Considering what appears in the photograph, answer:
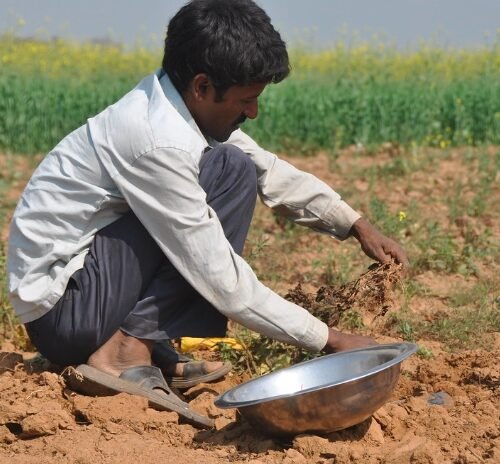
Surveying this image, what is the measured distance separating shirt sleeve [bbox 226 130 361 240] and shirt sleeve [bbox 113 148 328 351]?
2.10 ft

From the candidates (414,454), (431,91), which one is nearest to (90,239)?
(414,454)

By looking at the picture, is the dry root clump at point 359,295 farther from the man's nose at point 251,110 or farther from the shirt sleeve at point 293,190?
the man's nose at point 251,110

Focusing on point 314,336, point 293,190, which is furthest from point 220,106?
point 314,336

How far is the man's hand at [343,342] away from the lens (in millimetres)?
3406

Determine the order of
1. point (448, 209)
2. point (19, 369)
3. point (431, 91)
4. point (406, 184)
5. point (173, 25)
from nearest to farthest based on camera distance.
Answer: point (173, 25) < point (19, 369) < point (448, 209) < point (406, 184) < point (431, 91)

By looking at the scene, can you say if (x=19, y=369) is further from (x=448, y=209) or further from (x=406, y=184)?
(x=406, y=184)

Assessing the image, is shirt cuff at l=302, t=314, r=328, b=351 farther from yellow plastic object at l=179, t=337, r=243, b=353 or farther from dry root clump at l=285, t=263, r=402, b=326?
yellow plastic object at l=179, t=337, r=243, b=353

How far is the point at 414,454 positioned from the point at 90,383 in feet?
3.81

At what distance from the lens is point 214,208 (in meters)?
3.55

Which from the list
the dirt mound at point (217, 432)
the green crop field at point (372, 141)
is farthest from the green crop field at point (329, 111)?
the dirt mound at point (217, 432)

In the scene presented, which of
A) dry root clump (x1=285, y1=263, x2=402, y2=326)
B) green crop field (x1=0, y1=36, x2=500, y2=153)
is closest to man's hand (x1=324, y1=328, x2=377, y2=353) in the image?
dry root clump (x1=285, y1=263, x2=402, y2=326)

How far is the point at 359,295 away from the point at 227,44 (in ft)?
3.60

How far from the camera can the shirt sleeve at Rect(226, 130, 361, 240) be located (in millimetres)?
3947

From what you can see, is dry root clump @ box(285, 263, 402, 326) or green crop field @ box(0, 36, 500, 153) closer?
dry root clump @ box(285, 263, 402, 326)
